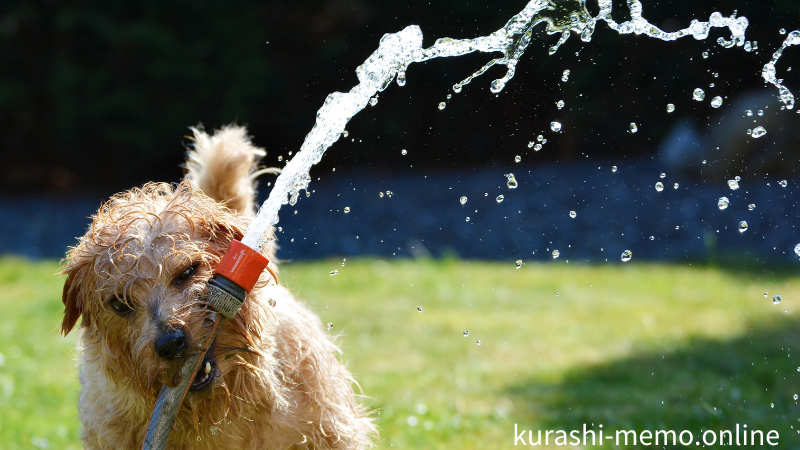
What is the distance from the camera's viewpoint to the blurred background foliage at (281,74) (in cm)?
1177

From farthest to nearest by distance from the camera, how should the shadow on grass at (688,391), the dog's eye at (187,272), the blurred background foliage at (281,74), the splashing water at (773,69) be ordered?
the blurred background foliage at (281,74)
the shadow on grass at (688,391)
the splashing water at (773,69)
the dog's eye at (187,272)

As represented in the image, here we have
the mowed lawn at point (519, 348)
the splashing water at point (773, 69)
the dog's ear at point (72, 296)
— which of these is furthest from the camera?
the mowed lawn at point (519, 348)

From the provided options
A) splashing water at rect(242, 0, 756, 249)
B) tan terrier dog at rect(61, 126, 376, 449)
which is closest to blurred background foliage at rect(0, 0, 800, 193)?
splashing water at rect(242, 0, 756, 249)

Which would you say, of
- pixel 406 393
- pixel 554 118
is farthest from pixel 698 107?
pixel 406 393

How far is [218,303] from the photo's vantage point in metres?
2.46

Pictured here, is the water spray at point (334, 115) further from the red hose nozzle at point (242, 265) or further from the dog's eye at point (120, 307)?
the dog's eye at point (120, 307)

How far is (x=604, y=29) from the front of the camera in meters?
11.1

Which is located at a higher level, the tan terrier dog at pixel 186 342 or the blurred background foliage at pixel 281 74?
the blurred background foliage at pixel 281 74

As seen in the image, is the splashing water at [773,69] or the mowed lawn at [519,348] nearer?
the splashing water at [773,69]

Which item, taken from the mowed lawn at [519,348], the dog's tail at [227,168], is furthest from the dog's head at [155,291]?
the mowed lawn at [519,348]

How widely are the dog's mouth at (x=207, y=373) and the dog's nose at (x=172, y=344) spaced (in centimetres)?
11

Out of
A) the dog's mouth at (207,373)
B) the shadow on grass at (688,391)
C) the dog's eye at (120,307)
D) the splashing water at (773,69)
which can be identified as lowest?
the dog's mouth at (207,373)

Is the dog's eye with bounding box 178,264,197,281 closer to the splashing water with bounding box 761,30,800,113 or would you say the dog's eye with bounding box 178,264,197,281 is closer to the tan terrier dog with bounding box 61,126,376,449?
the tan terrier dog with bounding box 61,126,376,449

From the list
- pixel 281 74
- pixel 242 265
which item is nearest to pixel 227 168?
pixel 242 265
